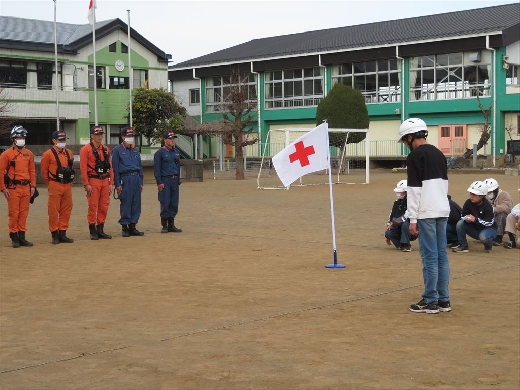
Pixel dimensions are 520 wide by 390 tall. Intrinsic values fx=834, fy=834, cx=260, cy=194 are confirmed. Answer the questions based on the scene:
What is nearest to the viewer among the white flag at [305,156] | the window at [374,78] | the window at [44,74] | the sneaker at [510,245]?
the white flag at [305,156]

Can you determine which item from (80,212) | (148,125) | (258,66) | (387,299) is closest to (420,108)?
(258,66)

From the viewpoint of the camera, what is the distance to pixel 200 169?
40.3m

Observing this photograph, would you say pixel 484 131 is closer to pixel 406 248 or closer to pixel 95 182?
pixel 95 182

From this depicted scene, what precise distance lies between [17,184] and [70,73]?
123 feet

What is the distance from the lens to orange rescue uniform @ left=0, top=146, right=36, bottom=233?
13.6 meters

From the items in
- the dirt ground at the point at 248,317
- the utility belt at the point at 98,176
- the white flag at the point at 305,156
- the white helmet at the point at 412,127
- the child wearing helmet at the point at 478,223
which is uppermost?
the white helmet at the point at 412,127

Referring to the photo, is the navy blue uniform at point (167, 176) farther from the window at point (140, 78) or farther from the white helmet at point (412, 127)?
the window at point (140, 78)

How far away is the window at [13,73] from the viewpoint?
154 ft

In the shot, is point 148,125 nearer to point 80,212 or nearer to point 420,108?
point 420,108

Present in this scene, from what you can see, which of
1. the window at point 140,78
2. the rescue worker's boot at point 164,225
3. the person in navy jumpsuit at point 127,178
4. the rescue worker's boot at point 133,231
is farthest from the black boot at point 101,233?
the window at point 140,78

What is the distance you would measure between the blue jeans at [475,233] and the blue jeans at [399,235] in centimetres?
80

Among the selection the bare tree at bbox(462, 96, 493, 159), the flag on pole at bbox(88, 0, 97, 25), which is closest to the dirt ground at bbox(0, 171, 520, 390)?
the flag on pole at bbox(88, 0, 97, 25)

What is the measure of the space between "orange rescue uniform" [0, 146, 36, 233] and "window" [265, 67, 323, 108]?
46132 mm

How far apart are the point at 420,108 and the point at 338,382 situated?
49313mm
